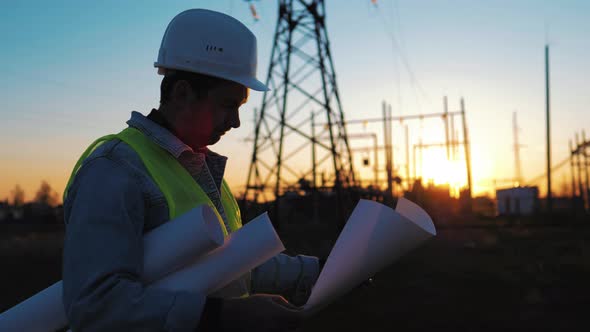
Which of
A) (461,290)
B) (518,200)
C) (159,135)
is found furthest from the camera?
(518,200)

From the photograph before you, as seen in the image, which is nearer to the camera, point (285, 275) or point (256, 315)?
point (256, 315)

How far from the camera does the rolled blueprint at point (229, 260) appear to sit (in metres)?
1.49

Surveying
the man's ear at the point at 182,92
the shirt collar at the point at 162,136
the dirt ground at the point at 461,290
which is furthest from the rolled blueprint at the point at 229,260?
the dirt ground at the point at 461,290

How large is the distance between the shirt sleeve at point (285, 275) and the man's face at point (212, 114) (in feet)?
1.89

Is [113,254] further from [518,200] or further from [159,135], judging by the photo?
[518,200]

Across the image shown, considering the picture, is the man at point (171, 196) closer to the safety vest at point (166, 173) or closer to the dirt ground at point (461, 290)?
the safety vest at point (166, 173)

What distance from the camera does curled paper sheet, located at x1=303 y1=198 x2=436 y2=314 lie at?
5.31ft

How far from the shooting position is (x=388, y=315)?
616 cm

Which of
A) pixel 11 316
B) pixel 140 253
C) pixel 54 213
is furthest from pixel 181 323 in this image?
pixel 54 213

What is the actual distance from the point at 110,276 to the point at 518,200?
32.1 meters

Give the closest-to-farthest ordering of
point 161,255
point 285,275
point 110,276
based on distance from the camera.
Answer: point 110,276
point 161,255
point 285,275

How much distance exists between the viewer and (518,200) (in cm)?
3102

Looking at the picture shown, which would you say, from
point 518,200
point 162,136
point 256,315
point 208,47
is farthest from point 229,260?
point 518,200

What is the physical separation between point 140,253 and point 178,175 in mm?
360
